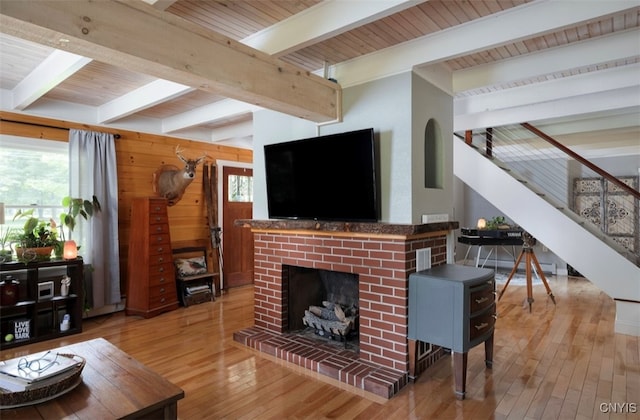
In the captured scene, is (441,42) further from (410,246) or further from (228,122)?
(228,122)

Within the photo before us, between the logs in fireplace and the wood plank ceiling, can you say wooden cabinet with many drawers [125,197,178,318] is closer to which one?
the wood plank ceiling

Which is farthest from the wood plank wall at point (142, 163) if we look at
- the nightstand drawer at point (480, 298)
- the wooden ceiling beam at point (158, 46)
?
the nightstand drawer at point (480, 298)

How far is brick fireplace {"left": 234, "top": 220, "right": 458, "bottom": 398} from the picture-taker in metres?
2.62

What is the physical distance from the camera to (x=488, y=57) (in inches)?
120

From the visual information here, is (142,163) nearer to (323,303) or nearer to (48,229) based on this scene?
(48,229)

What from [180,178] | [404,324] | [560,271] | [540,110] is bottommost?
[560,271]

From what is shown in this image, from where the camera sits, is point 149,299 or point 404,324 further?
point 149,299

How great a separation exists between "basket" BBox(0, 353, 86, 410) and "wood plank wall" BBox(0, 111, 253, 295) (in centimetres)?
310

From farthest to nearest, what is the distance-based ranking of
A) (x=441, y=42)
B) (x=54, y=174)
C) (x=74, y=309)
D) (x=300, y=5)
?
(x=54, y=174) < (x=74, y=309) < (x=441, y=42) < (x=300, y=5)

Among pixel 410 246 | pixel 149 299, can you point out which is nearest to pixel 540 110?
pixel 410 246

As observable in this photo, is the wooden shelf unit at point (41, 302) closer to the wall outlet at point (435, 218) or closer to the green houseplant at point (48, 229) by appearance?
the green houseplant at point (48, 229)

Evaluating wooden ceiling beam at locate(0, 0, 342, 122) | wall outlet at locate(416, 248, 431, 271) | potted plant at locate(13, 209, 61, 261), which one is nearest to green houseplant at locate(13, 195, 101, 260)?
potted plant at locate(13, 209, 61, 261)

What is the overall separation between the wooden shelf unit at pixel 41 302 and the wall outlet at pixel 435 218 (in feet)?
11.6

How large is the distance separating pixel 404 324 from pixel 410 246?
1.88ft
